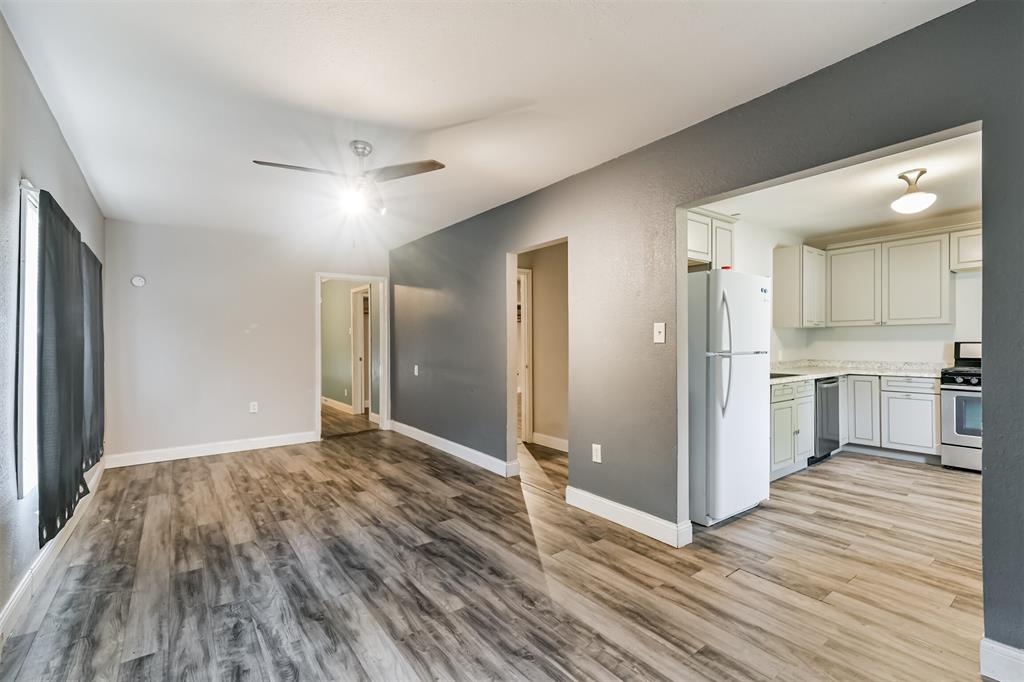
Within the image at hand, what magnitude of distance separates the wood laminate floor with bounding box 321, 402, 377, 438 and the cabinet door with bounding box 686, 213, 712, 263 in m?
4.71

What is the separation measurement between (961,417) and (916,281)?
1.42 m

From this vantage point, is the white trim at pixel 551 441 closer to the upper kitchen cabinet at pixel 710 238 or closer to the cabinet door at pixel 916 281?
the upper kitchen cabinet at pixel 710 238

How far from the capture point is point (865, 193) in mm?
3955

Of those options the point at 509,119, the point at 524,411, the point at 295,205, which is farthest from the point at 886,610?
the point at 295,205

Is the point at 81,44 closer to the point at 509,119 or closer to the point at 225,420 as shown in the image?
the point at 509,119

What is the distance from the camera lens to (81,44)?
191 cm

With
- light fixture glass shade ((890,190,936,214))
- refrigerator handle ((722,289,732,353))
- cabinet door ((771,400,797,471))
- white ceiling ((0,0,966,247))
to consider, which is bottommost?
cabinet door ((771,400,797,471))

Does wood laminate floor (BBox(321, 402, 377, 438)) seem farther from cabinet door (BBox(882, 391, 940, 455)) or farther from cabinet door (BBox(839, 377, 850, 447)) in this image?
cabinet door (BBox(882, 391, 940, 455))

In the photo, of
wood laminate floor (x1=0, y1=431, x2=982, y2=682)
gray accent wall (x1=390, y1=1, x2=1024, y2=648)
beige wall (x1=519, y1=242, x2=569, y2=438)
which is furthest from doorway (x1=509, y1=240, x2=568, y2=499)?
wood laminate floor (x1=0, y1=431, x2=982, y2=682)

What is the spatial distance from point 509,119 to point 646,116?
741mm

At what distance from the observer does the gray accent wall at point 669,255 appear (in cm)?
165

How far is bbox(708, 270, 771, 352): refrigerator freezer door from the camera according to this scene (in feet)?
10.0

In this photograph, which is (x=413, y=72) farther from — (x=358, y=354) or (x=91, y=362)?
(x=358, y=354)

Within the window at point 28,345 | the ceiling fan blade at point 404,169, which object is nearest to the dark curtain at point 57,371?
the window at point 28,345
